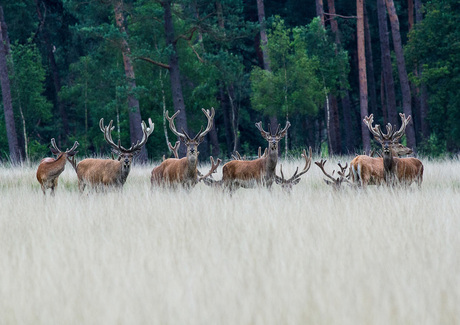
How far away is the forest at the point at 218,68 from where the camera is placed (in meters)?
25.8

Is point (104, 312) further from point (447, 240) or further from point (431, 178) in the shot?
point (431, 178)

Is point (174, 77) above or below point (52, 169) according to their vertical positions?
above

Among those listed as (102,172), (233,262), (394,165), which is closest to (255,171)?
(394,165)

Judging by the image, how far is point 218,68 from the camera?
25984 mm

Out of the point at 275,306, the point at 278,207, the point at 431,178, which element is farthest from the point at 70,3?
the point at 275,306

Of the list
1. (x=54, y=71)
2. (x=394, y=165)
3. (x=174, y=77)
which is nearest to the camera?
(x=394, y=165)

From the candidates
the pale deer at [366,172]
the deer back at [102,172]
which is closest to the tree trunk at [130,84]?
the deer back at [102,172]

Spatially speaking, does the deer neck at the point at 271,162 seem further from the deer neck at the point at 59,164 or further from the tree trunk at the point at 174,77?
the tree trunk at the point at 174,77

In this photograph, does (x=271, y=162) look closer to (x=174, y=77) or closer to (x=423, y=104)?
(x=174, y=77)

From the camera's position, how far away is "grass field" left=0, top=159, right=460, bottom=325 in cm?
427

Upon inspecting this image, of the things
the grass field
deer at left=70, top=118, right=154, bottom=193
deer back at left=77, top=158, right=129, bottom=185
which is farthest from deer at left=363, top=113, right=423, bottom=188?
deer back at left=77, top=158, right=129, bottom=185

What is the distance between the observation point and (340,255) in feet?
18.8

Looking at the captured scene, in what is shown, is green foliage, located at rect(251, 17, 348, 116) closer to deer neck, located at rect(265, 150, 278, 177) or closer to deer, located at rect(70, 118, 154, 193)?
deer, located at rect(70, 118, 154, 193)

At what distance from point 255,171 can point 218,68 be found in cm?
1511
